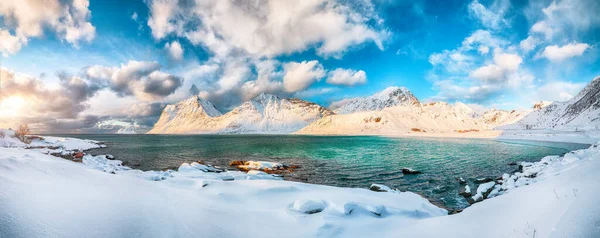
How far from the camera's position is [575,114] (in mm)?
→ 115000

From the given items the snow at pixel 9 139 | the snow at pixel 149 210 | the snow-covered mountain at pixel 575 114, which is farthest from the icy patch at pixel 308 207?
the snow-covered mountain at pixel 575 114

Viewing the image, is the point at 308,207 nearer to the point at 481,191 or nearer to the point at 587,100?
the point at 481,191

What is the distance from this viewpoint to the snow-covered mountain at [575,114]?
90.8 metres

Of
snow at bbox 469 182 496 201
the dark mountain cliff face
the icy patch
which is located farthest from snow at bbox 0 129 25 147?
the dark mountain cliff face

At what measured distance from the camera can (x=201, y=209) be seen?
6121 mm

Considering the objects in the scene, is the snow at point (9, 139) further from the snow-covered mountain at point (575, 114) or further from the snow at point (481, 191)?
the snow-covered mountain at point (575, 114)

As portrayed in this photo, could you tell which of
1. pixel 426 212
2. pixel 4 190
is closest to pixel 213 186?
pixel 4 190

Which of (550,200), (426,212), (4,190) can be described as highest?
(4,190)

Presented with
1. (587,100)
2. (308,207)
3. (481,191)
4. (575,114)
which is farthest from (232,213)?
(587,100)

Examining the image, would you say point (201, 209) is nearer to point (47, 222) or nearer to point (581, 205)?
point (47, 222)

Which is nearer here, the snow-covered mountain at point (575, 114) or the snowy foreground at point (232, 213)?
the snowy foreground at point (232, 213)

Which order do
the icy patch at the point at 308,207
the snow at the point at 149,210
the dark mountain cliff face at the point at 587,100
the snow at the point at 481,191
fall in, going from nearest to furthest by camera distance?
the snow at the point at 149,210
the icy patch at the point at 308,207
the snow at the point at 481,191
the dark mountain cliff face at the point at 587,100

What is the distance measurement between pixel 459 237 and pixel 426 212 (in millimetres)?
3868

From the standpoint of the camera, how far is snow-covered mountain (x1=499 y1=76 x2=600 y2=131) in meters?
90.8
